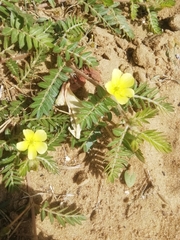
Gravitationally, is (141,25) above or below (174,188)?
above

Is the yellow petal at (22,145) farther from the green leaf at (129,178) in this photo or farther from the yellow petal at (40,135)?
the green leaf at (129,178)

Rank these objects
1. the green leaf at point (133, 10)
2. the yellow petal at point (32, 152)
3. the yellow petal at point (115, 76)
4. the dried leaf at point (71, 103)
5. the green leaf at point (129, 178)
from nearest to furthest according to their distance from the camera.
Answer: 1. the yellow petal at point (32, 152)
2. the yellow petal at point (115, 76)
3. the dried leaf at point (71, 103)
4. the green leaf at point (129, 178)
5. the green leaf at point (133, 10)

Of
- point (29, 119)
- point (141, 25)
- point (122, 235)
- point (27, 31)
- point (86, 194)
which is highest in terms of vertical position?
point (27, 31)

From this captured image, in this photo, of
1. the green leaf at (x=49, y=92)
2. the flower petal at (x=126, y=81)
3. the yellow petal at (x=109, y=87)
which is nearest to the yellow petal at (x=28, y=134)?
the green leaf at (x=49, y=92)

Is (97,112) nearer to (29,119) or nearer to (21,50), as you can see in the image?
(29,119)

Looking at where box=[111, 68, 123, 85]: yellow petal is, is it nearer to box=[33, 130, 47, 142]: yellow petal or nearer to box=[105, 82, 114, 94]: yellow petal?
box=[105, 82, 114, 94]: yellow petal

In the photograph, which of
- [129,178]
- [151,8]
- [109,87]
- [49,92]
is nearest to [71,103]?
[49,92]

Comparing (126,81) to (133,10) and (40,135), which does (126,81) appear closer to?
(40,135)

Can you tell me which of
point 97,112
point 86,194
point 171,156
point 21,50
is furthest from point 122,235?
point 21,50
